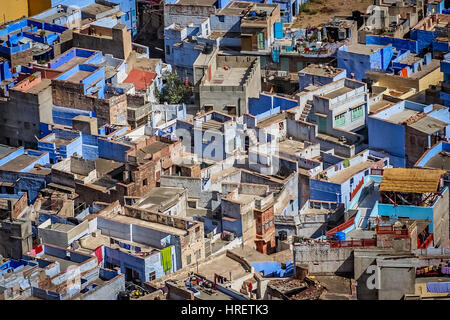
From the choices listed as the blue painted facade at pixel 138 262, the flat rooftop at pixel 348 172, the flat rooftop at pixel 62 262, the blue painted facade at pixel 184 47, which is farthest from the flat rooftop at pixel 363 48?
the flat rooftop at pixel 62 262

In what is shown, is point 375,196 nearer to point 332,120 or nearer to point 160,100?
point 332,120

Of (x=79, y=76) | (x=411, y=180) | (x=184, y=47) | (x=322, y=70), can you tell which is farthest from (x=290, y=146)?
(x=184, y=47)

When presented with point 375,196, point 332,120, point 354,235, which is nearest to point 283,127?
point 332,120

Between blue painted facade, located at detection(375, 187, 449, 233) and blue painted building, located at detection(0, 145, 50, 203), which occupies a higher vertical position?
blue painted building, located at detection(0, 145, 50, 203)

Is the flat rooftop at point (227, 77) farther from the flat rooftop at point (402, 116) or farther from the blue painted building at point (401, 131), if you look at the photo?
the flat rooftop at point (402, 116)

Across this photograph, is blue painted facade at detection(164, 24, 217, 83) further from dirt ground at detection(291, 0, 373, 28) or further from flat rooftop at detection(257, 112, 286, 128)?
flat rooftop at detection(257, 112, 286, 128)

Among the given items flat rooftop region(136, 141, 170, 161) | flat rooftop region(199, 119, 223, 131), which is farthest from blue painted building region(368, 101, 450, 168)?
flat rooftop region(136, 141, 170, 161)
